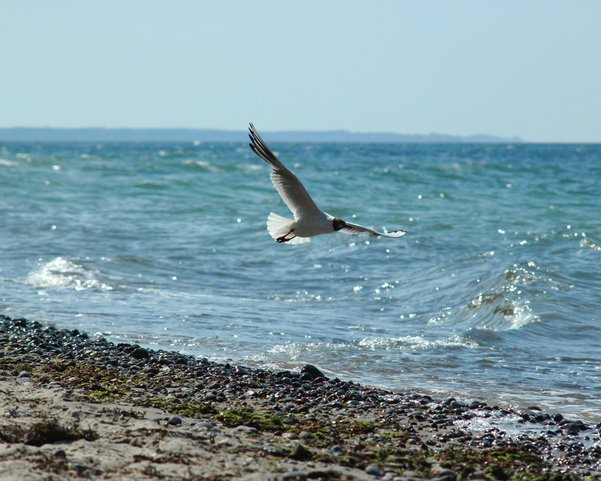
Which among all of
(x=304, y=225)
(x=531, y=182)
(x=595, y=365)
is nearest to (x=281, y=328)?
(x=304, y=225)

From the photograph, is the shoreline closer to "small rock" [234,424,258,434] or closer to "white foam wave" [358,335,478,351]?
"small rock" [234,424,258,434]

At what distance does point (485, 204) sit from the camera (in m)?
29.5

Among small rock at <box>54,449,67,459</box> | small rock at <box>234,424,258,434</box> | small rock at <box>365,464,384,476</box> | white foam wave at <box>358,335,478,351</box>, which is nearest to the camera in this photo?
small rock at <box>54,449,67,459</box>

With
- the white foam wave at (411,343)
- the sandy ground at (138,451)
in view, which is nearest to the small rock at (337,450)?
the sandy ground at (138,451)

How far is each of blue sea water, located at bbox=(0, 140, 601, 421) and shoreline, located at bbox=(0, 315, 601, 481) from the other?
1029 mm

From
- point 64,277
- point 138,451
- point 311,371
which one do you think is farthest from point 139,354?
point 64,277

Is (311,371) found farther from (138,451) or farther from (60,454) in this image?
(60,454)

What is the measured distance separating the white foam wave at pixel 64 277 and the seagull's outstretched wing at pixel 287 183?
6007 mm

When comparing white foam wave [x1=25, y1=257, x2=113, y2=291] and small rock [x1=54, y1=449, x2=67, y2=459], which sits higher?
small rock [x1=54, y1=449, x2=67, y2=459]

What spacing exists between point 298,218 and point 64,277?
6.98 meters

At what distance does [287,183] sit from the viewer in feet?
31.8

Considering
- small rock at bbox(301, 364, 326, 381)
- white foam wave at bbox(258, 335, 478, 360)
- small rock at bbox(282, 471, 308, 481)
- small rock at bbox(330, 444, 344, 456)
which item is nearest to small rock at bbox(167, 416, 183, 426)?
small rock at bbox(330, 444, 344, 456)

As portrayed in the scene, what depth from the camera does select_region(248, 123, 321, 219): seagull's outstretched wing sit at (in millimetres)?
9188

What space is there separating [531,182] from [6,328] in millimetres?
31003
